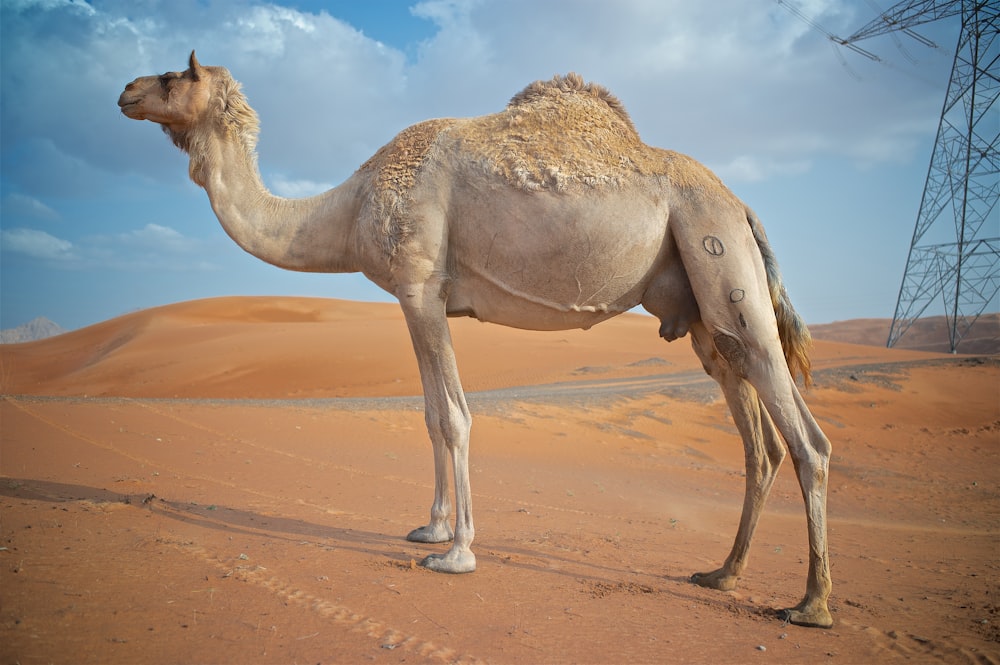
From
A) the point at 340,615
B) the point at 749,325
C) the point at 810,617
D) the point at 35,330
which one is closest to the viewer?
the point at 340,615

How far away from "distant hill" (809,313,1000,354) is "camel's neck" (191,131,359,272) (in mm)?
54129

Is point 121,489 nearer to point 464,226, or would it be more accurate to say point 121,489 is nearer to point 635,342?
point 464,226

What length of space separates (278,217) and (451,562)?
11.1 feet

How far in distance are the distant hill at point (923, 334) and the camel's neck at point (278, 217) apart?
5413 centimetres

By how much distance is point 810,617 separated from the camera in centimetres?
484

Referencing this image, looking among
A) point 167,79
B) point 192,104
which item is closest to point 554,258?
point 192,104

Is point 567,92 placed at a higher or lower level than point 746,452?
higher

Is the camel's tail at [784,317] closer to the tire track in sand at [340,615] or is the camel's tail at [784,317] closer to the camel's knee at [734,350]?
the camel's knee at [734,350]

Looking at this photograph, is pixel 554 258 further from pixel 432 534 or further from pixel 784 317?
pixel 432 534

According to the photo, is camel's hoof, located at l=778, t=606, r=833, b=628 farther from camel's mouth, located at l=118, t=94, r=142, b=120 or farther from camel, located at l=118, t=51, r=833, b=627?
camel's mouth, located at l=118, t=94, r=142, b=120

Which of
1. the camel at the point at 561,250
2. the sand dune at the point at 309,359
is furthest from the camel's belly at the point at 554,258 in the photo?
the sand dune at the point at 309,359

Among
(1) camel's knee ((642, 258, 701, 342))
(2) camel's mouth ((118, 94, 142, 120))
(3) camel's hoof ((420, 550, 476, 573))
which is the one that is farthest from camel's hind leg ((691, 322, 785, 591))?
(2) camel's mouth ((118, 94, 142, 120))

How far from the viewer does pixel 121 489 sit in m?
7.51

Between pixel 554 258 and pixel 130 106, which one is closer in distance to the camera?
pixel 554 258
